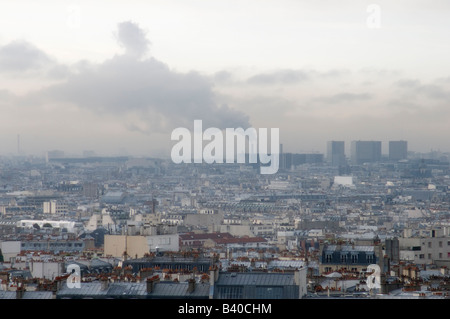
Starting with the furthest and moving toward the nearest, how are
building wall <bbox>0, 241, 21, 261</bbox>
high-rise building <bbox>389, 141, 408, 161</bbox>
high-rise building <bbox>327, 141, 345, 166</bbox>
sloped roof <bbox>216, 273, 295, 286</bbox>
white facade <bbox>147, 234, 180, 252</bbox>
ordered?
high-rise building <bbox>327, 141, 345, 166</bbox> → high-rise building <bbox>389, 141, 408, 161</bbox> → building wall <bbox>0, 241, 21, 261</bbox> → white facade <bbox>147, 234, 180, 252</bbox> → sloped roof <bbox>216, 273, 295, 286</bbox>

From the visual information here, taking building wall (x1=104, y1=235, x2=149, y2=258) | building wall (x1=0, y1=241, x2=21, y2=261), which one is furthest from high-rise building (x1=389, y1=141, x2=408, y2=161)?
building wall (x1=104, y1=235, x2=149, y2=258)

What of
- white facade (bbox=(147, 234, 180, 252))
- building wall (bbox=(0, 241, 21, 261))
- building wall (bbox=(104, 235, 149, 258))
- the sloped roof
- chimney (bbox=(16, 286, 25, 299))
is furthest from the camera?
building wall (bbox=(0, 241, 21, 261))

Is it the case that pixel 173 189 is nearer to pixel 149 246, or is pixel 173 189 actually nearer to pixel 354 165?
pixel 354 165

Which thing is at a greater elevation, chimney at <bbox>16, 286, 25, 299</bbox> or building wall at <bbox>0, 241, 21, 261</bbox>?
chimney at <bbox>16, 286, 25, 299</bbox>

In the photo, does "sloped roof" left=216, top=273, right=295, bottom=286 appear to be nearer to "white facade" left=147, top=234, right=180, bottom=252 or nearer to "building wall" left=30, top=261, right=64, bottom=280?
"building wall" left=30, top=261, right=64, bottom=280

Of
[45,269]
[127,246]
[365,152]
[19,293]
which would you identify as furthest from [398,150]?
[19,293]

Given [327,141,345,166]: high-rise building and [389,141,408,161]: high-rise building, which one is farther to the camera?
[327,141,345,166]: high-rise building

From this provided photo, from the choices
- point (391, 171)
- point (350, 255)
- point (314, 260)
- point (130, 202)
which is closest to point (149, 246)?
point (314, 260)
